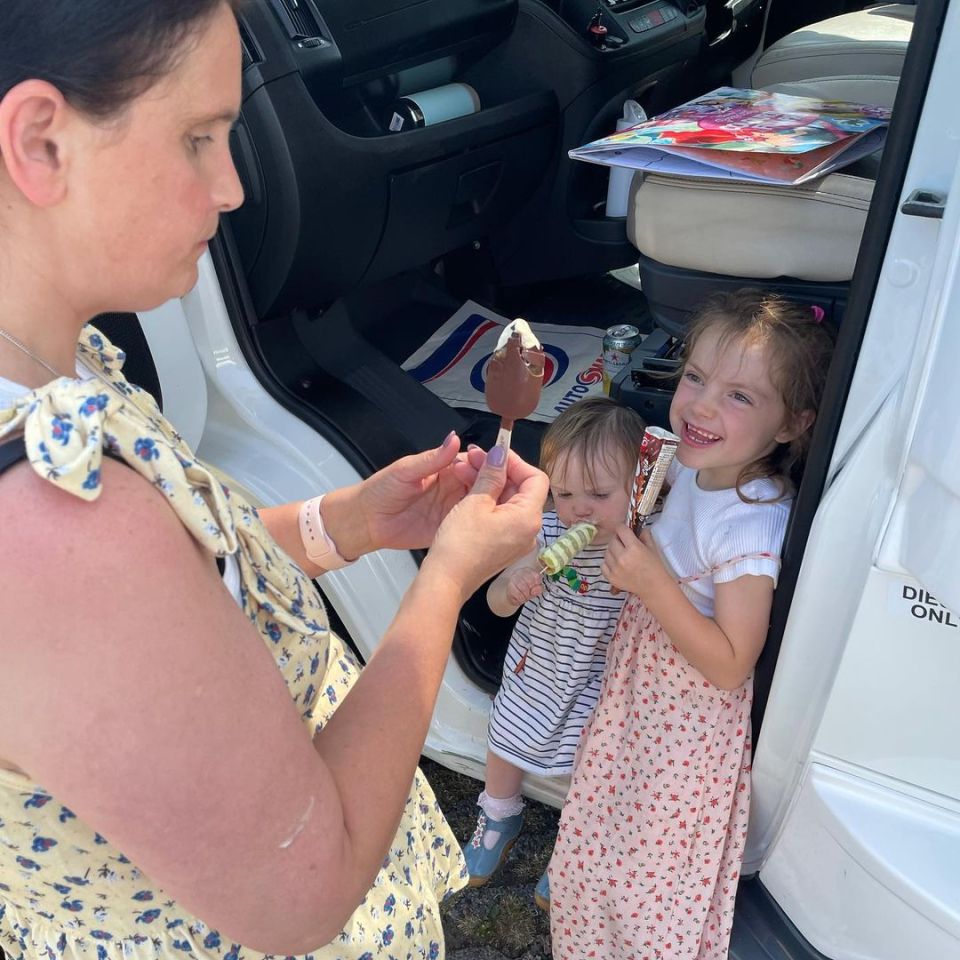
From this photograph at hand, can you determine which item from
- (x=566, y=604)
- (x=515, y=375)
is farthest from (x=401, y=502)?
(x=566, y=604)

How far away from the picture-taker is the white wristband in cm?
123

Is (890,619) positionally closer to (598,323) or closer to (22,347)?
(22,347)

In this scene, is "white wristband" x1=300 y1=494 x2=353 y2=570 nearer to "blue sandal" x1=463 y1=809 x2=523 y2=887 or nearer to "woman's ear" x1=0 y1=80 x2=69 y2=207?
"woman's ear" x1=0 y1=80 x2=69 y2=207

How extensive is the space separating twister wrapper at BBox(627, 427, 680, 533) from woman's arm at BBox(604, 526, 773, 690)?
5cm

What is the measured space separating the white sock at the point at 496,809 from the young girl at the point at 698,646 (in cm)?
27

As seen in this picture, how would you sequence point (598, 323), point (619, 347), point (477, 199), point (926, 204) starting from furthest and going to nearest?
point (598, 323) → point (477, 199) → point (619, 347) → point (926, 204)

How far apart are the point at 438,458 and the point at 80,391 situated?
611mm

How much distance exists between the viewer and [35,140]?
627mm

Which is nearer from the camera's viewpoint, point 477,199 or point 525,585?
point 525,585

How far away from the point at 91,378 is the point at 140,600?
0.88ft

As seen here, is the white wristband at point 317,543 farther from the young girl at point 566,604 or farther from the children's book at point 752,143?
the children's book at point 752,143

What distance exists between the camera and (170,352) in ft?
5.78

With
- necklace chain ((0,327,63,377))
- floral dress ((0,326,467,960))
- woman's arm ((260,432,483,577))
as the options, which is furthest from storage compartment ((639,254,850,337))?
necklace chain ((0,327,63,377))

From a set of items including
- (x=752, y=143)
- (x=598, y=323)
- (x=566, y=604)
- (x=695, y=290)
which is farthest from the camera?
(x=598, y=323)
